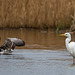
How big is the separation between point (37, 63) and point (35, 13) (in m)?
11.8

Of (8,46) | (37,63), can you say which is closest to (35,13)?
(8,46)

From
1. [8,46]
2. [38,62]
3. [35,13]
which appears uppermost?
[35,13]

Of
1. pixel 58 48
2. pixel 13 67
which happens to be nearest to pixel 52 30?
pixel 58 48

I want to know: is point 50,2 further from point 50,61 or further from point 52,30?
point 50,61

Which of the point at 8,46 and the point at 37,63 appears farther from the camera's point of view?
the point at 8,46

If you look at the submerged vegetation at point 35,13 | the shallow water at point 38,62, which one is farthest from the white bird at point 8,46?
the submerged vegetation at point 35,13

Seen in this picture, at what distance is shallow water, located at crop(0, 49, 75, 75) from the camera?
30.5ft

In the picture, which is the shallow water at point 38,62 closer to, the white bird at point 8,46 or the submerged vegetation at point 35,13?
the white bird at point 8,46

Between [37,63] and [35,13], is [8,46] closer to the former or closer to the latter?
[37,63]

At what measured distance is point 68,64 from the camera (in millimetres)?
10477

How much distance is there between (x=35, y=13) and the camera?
22.3 m

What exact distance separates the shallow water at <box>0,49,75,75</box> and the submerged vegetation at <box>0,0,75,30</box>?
8.80 meters

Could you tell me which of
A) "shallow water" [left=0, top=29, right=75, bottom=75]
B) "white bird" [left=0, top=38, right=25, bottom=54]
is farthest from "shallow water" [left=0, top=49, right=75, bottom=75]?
"white bird" [left=0, top=38, right=25, bottom=54]

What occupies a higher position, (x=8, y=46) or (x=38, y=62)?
(x=8, y=46)
